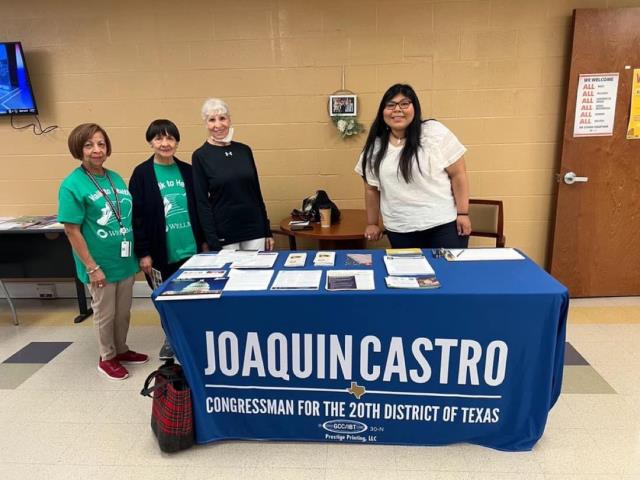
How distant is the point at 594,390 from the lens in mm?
2201

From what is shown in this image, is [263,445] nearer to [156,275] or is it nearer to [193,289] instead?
[193,289]

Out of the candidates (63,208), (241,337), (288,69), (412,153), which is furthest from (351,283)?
(288,69)

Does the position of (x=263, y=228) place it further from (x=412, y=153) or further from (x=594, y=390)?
(x=594, y=390)

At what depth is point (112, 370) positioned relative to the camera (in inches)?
95.7

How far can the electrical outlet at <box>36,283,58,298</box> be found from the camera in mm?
3669

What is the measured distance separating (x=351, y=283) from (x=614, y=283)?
8.70 ft

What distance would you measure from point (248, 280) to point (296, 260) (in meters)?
0.31

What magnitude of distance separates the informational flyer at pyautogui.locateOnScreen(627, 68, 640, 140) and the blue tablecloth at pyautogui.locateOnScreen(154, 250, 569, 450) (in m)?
1.97

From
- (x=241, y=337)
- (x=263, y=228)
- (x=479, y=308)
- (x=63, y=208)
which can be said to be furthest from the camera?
(x=263, y=228)

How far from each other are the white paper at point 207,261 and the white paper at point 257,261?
0.20ft

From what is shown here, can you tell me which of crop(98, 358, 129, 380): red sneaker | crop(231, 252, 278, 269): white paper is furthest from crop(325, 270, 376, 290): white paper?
crop(98, 358, 129, 380): red sneaker

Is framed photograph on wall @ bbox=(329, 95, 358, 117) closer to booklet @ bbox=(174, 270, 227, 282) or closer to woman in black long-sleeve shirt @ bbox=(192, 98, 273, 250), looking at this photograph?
woman in black long-sleeve shirt @ bbox=(192, 98, 273, 250)

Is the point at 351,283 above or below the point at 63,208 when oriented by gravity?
below

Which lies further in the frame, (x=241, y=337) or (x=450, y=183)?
(x=450, y=183)
